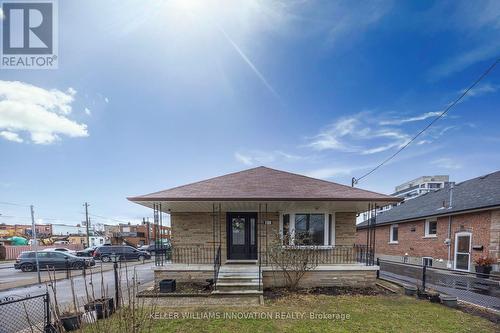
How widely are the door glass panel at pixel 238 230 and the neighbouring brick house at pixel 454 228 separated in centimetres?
774

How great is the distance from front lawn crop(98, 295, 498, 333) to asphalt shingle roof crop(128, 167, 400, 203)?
323cm

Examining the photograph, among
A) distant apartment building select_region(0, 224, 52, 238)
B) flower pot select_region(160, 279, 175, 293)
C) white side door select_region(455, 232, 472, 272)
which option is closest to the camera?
flower pot select_region(160, 279, 175, 293)

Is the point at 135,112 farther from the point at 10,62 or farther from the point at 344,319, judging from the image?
the point at 344,319

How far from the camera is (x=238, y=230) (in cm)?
1028

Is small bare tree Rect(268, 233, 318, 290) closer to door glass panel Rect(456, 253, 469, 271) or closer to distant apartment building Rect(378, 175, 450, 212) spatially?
door glass panel Rect(456, 253, 469, 271)

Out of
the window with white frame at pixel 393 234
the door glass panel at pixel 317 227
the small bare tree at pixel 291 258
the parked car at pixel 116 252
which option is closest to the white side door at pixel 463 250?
the window with white frame at pixel 393 234

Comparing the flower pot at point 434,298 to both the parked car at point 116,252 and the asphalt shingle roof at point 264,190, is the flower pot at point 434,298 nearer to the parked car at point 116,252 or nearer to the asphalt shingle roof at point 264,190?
the asphalt shingle roof at point 264,190

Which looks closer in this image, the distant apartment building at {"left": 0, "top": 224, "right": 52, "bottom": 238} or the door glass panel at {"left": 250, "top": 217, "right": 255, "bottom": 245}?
the door glass panel at {"left": 250, "top": 217, "right": 255, "bottom": 245}

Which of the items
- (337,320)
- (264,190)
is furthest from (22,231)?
(337,320)

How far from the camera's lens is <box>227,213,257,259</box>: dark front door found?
10.2 metres

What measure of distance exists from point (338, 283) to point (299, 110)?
28.6ft

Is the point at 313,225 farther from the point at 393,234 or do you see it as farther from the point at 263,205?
the point at 393,234

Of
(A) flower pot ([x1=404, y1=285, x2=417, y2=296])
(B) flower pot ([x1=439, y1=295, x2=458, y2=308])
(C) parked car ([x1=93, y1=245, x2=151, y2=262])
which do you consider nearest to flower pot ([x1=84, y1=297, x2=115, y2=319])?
(B) flower pot ([x1=439, y1=295, x2=458, y2=308])

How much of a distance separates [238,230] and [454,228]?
12.9 meters
